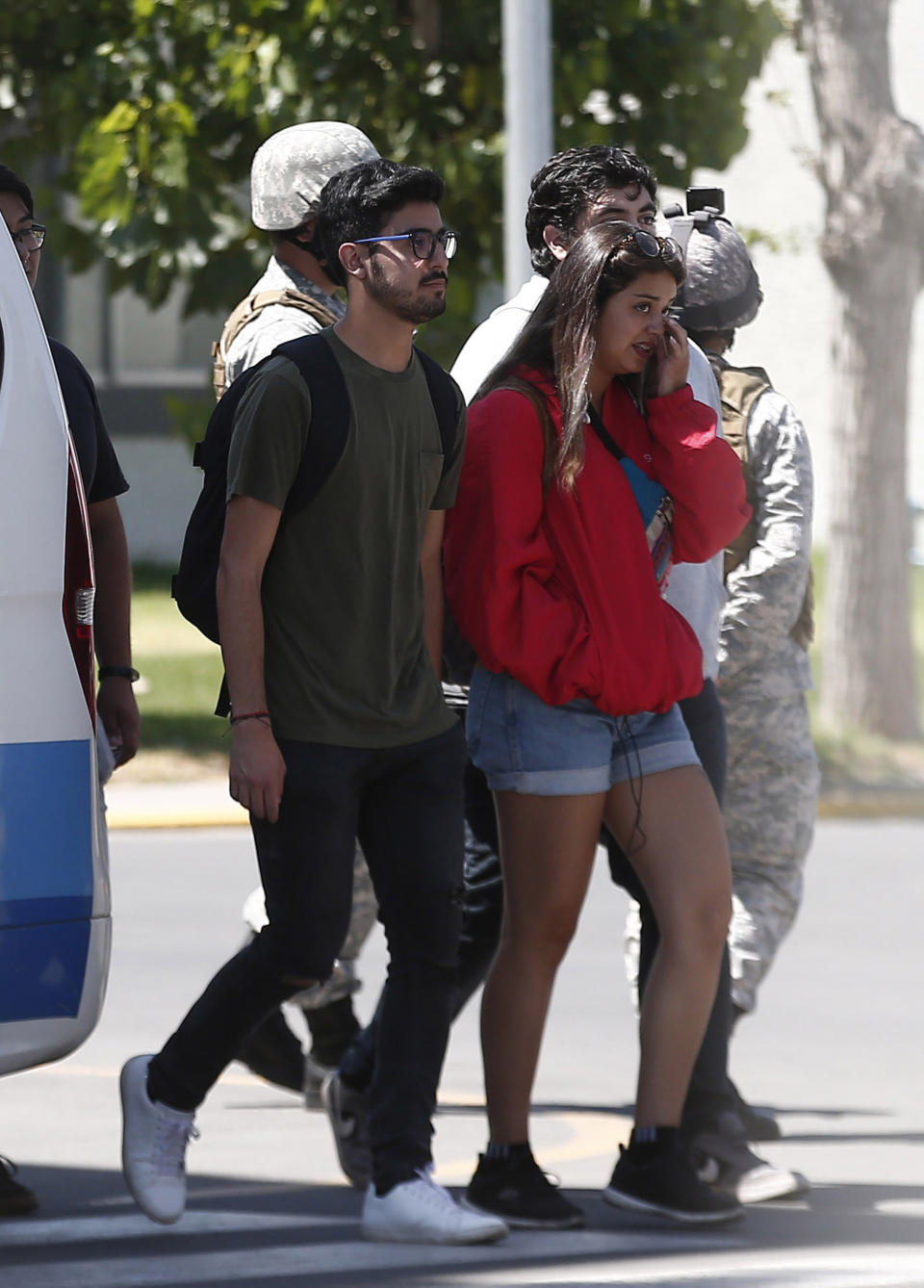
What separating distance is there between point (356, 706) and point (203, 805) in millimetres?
7689

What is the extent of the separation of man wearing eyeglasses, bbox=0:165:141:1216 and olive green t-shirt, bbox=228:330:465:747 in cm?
46

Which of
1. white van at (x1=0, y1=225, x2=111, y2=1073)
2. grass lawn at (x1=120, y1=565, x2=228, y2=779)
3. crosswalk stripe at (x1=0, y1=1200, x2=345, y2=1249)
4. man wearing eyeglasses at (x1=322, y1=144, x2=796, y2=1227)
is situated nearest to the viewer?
white van at (x1=0, y1=225, x2=111, y2=1073)

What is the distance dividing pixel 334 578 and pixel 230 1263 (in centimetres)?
120

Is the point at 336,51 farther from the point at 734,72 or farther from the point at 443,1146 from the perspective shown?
the point at 443,1146

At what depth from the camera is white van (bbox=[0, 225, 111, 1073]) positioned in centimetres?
387

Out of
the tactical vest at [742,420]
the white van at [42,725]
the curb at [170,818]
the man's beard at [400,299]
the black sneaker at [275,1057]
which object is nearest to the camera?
the white van at [42,725]

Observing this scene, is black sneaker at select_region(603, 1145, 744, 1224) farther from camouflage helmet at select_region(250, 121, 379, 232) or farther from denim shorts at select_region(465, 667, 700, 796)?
camouflage helmet at select_region(250, 121, 379, 232)

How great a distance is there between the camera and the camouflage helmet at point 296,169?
16.3 ft

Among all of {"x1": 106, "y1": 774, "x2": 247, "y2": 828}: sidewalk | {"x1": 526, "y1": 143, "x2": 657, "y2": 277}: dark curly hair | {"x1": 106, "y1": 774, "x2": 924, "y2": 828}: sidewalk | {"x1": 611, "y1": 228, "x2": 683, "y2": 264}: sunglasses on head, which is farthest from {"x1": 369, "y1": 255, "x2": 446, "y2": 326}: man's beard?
{"x1": 106, "y1": 774, "x2": 924, "y2": 828}: sidewalk

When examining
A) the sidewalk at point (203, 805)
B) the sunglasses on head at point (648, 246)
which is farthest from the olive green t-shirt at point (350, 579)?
the sidewalk at point (203, 805)

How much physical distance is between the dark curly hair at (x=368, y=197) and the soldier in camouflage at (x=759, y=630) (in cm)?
96

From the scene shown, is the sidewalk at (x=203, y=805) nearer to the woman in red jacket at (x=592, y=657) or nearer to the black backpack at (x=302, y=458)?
the woman in red jacket at (x=592, y=657)

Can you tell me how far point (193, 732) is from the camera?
14.1 meters

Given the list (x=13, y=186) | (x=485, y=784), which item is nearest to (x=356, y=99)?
(x=485, y=784)
